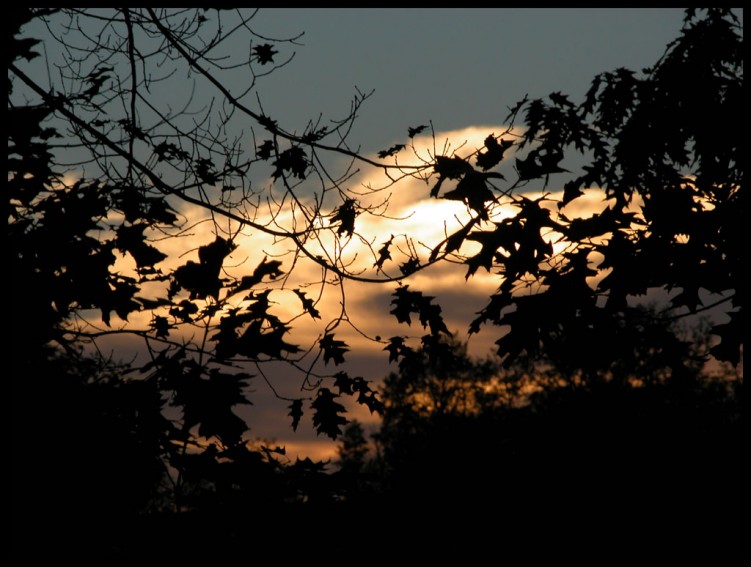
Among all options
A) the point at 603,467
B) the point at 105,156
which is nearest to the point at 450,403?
the point at 603,467

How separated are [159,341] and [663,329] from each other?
3.33 metres

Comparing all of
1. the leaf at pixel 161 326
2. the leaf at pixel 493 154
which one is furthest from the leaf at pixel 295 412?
the leaf at pixel 493 154

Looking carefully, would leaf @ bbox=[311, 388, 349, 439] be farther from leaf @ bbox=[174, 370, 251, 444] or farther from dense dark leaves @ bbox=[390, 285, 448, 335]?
leaf @ bbox=[174, 370, 251, 444]

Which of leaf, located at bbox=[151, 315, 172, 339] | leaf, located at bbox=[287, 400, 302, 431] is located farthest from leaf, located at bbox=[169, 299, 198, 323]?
leaf, located at bbox=[287, 400, 302, 431]

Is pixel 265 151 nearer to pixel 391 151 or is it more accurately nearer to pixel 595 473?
pixel 391 151

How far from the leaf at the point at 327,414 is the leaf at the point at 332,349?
0.26 metres

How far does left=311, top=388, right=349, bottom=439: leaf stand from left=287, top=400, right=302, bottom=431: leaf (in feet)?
0.42

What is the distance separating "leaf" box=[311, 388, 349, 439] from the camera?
20.0 feet

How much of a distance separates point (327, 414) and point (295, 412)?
0.28m

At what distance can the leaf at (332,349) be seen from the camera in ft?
20.7

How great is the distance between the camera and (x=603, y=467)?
2141cm

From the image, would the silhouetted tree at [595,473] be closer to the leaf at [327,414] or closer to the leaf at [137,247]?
the leaf at [327,414]

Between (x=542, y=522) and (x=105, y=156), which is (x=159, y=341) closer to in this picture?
(x=105, y=156)

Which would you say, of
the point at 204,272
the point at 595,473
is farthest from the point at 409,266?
the point at 595,473
